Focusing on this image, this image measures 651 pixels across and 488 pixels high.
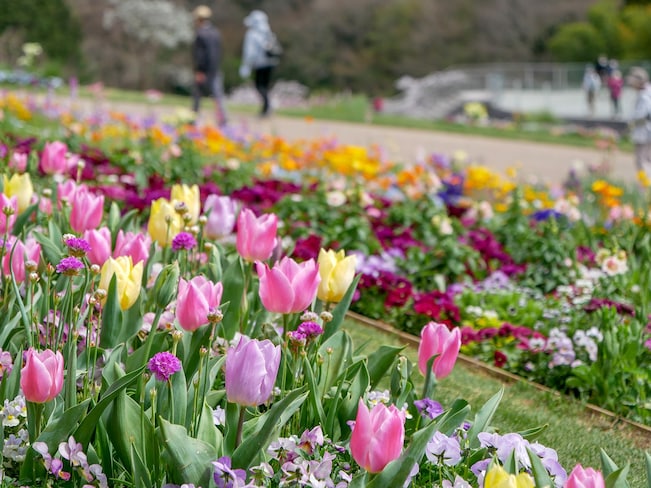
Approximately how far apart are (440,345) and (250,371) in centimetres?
60

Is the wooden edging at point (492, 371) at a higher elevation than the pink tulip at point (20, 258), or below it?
below

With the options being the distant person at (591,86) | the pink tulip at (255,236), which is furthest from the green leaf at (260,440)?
the distant person at (591,86)

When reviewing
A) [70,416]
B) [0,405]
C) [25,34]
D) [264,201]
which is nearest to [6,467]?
[0,405]

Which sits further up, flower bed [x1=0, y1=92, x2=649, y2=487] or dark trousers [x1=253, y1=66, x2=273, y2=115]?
dark trousers [x1=253, y1=66, x2=273, y2=115]

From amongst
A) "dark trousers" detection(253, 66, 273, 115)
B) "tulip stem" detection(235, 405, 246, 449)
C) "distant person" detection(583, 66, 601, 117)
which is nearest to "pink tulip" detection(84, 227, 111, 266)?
"tulip stem" detection(235, 405, 246, 449)

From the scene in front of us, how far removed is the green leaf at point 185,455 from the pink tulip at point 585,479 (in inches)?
27.5

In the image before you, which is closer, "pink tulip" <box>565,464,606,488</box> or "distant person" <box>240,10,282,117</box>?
"pink tulip" <box>565,464,606,488</box>

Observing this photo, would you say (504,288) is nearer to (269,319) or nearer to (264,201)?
(264,201)

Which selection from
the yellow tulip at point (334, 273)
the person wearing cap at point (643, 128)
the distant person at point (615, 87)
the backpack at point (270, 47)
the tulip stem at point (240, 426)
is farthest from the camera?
the distant person at point (615, 87)

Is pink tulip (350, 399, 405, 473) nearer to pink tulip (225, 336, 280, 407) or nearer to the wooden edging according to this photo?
pink tulip (225, 336, 280, 407)

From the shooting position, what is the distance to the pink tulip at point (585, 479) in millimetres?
1712

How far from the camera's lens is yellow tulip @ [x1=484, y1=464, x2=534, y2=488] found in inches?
67.7

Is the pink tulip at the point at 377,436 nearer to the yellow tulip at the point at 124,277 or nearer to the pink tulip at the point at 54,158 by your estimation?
the yellow tulip at the point at 124,277

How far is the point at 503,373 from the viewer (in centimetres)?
400
